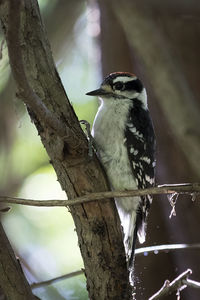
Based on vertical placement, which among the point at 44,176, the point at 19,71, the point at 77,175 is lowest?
the point at 44,176

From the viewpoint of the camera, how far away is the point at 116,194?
2.14m

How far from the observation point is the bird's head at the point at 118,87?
2.95 metres

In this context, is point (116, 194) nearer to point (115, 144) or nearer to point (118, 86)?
point (115, 144)

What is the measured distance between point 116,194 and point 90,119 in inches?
79.2

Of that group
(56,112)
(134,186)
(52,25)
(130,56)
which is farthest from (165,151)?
(52,25)

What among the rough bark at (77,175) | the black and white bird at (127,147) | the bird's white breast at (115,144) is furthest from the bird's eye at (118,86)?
the rough bark at (77,175)

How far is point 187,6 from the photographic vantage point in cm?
183

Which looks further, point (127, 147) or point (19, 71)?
point (127, 147)

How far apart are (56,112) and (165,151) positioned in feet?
3.54

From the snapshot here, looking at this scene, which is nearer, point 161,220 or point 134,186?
point 134,186

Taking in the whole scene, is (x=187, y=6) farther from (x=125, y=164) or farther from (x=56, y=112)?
(x=125, y=164)

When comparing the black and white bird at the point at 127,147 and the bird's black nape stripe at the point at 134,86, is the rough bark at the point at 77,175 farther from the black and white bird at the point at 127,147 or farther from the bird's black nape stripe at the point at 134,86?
the bird's black nape stripe at the point at 134,86

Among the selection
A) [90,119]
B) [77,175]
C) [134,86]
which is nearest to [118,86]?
[134,86]

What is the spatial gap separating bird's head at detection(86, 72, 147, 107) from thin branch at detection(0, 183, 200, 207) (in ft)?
2.93
